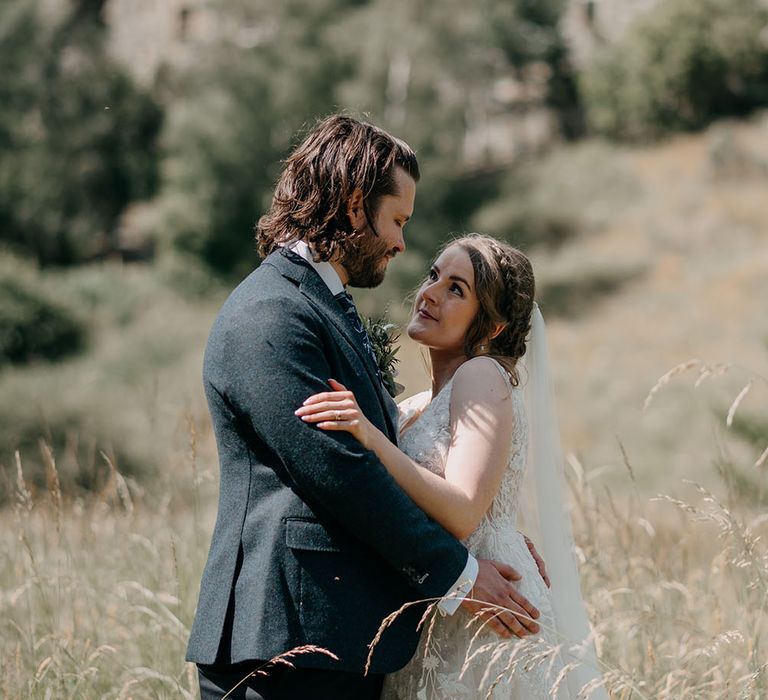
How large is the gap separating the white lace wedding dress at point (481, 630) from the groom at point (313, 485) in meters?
0.16

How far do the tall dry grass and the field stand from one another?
15mm

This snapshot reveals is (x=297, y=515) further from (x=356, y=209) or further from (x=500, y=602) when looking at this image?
(x=356, y=209)

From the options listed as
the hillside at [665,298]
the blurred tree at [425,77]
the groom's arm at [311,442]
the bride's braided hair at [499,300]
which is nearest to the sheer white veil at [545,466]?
the bride's braided hair at [499,300]

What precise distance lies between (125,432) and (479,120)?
20461 millimetres

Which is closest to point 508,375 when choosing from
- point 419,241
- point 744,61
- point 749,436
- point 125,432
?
point 749,436

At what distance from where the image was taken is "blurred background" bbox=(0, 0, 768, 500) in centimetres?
2283

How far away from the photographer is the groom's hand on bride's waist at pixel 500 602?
2.41 metres

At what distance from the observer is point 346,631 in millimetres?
2215

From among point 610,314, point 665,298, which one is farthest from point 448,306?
point 610,314

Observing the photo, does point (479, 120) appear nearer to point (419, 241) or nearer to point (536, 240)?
point (536, 240)

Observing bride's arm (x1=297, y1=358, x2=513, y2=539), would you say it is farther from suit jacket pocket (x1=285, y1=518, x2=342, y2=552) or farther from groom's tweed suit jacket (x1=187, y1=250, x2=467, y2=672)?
suit jacket pocket (x1=285, y1=518, x2=342, y2=552)

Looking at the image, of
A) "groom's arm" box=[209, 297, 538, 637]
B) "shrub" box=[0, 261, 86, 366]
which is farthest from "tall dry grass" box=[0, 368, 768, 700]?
"shrub" box=[0, 261, 86, 366]

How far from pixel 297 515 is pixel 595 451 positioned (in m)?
16.8

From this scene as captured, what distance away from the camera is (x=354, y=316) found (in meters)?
2.43
